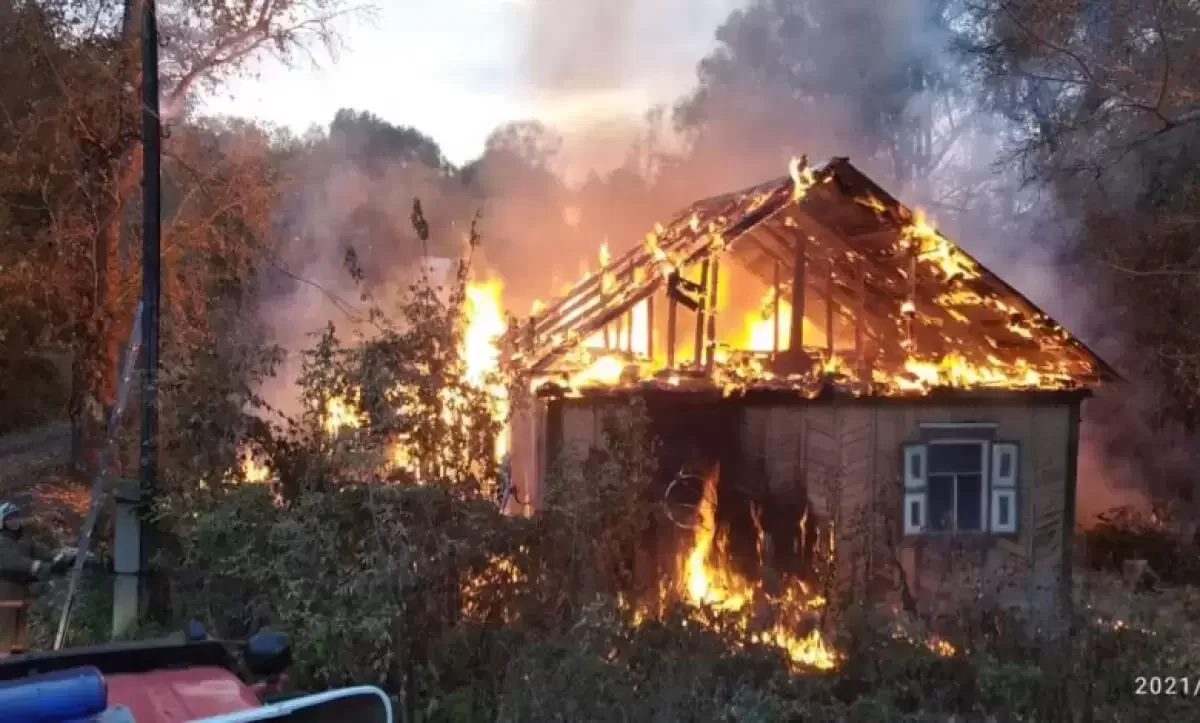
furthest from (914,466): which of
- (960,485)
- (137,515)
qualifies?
(137,515)

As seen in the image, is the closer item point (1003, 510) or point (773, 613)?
point (773, 613)

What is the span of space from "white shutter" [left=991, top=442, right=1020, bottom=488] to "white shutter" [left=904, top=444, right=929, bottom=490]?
86cm

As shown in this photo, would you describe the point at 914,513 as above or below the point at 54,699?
below

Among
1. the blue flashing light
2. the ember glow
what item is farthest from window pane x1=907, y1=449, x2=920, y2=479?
the blue flashing light

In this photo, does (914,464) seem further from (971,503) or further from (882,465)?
(971,503)

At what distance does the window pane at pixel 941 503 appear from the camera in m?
11.2

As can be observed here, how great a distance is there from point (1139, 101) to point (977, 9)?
3.74 meters

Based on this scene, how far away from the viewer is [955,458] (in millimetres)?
11258

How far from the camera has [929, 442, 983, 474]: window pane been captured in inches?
442

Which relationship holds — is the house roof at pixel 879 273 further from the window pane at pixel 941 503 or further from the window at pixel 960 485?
the window pane at pixel 941 503

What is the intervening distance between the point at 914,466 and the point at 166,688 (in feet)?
29.3

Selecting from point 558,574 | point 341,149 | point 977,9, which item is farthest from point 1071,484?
point 341,149

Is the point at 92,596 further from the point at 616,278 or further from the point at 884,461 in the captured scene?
the point at 884,461

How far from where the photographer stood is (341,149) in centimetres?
3653
